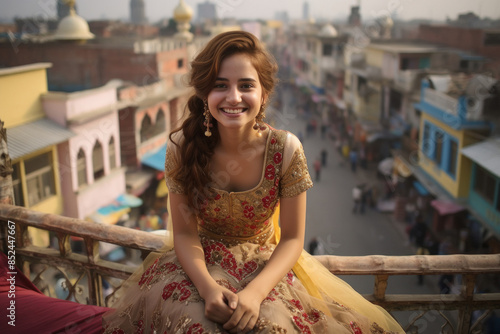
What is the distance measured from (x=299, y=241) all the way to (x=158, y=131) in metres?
16.6

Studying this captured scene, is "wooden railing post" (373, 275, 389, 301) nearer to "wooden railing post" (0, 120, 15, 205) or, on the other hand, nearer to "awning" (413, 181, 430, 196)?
"wooden railing post" (0, 120, 15, 205)

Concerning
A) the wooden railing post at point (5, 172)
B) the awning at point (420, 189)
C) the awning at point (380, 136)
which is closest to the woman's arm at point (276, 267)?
the wooden railing post at point (5, 172)

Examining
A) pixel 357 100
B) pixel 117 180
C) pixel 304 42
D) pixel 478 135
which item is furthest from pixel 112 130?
pixel 304 42

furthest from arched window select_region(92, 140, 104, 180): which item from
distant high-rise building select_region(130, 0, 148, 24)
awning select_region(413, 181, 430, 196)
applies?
distant high-rise building select_region(130, 0, 148, 24)

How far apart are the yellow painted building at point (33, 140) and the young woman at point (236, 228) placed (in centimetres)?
657

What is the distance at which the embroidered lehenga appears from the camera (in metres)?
1.73

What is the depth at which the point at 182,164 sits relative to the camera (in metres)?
2.12

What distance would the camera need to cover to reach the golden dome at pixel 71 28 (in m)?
18.1

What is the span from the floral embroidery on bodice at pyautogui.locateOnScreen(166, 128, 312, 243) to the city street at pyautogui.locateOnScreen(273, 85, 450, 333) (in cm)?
743

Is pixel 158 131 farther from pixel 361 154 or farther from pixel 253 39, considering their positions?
pixel 253 39

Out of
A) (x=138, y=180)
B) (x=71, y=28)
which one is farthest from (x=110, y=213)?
(x=71, y=28)

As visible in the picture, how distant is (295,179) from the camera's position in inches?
82.8

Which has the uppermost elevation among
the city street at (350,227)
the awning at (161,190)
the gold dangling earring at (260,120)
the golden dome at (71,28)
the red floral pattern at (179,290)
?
the golden dome at (71,28)

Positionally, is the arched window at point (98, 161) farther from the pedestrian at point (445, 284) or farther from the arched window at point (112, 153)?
the pedestrian at point (445, 284)
